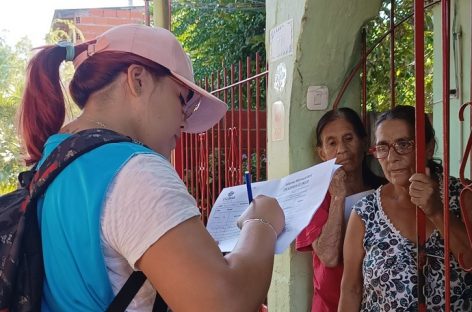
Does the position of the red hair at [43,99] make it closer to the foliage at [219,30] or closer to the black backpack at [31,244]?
the black backpack at [31,244]

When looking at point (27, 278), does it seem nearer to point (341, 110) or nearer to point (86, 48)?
point (86, 48)

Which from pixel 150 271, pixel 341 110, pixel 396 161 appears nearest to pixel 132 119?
pixel 150 271

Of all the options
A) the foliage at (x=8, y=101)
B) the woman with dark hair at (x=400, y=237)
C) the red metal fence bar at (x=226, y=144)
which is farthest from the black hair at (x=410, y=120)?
the foliage at (x=8, y=101)

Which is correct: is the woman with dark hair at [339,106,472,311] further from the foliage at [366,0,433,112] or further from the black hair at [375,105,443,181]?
the foliage at [366,0,433,112]

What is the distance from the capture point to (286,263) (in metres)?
2.84

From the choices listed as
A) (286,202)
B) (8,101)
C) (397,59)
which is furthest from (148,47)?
(8,101)

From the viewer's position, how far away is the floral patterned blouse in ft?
6.28

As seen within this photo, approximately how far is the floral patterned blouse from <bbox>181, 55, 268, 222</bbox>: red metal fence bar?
4.71 ft

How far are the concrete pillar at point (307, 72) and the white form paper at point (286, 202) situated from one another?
119 cm

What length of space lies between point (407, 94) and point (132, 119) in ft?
17.3

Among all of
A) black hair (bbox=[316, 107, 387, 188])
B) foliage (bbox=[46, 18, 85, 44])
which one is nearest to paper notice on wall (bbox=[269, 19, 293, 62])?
black hair (bbox=[316, 107, 387, 188])

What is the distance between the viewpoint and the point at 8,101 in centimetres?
979

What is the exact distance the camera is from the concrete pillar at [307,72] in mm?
2752

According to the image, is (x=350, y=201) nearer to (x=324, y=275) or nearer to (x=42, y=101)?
(x=324, y=275)
